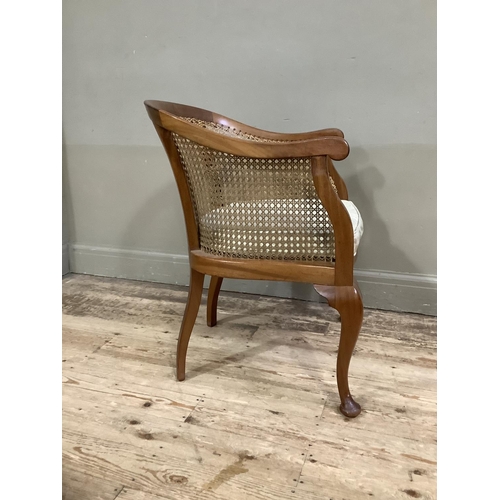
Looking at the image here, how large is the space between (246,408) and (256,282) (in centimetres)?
85

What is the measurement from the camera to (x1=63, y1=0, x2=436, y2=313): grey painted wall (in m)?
1.72

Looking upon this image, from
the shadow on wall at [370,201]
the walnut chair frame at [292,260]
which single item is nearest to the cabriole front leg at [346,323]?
the walnut chair frame at [292,260]

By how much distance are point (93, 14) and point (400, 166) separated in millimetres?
1546

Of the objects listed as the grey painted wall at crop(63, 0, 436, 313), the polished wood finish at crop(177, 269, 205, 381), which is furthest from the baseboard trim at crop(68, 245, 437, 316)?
the polished wood finish at crop(177, 269, 205, 381)

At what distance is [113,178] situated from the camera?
222 centimetres

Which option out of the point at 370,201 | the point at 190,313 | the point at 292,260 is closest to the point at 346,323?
the point at 292,260

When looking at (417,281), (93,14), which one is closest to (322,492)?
(417,281)

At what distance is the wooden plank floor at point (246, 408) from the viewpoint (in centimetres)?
97

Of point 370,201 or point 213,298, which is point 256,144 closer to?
point 213,298

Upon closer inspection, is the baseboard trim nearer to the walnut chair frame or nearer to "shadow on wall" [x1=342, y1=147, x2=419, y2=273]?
"shadow on wall" [x1=342, y1=147, x2=419, y2=273]

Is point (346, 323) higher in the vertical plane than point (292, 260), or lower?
lower

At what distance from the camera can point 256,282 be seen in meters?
2.02

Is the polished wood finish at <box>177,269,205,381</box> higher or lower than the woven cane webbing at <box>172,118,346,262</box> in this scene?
lower
